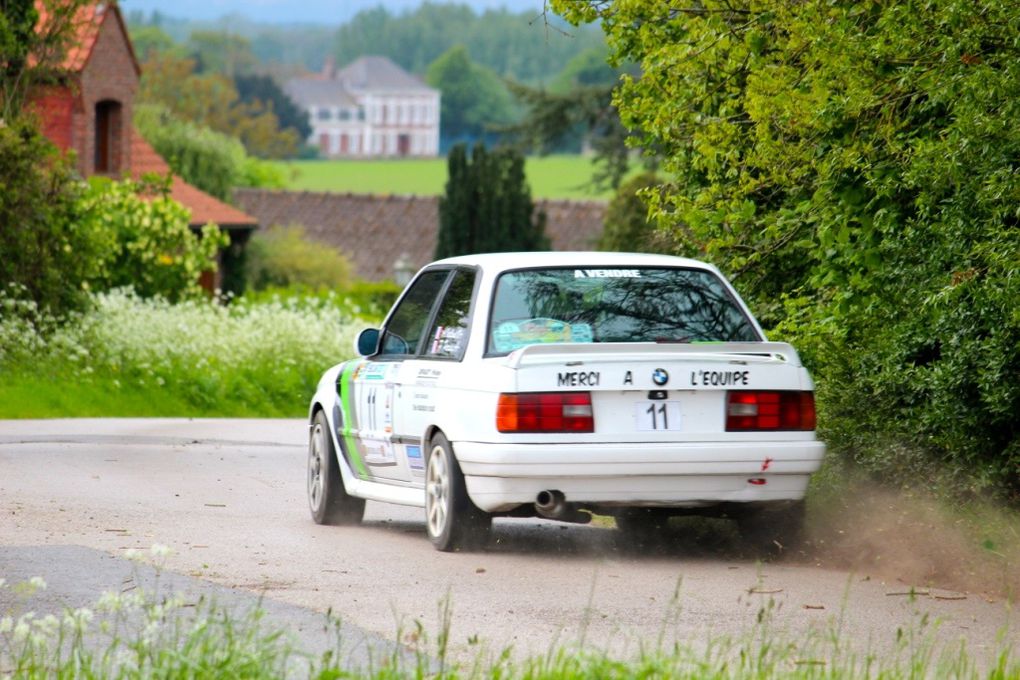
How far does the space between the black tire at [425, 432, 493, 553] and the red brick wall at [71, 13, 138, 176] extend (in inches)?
1331

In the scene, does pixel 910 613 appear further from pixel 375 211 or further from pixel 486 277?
pixel 375 211

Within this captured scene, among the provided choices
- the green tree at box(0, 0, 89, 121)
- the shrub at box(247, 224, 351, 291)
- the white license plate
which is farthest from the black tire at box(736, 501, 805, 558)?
the shrub at box(247, 224, 351, 291)

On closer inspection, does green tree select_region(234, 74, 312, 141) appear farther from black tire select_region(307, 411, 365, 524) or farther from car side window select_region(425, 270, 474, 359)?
car side window select_region(425, 270, 474, 359)

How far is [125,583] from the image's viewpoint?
873 cm

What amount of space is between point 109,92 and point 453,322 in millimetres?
35309

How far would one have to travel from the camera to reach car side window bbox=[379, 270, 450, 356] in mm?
11484

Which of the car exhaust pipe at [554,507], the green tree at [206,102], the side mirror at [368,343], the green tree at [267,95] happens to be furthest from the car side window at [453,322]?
the green tree at [267,95]

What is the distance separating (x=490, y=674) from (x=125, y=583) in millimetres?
2732

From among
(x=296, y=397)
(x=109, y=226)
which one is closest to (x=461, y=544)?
(x=296, y=397)

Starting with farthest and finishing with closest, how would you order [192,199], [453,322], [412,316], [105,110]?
[192,199] → [105,110] → [412,316] → [453,322]

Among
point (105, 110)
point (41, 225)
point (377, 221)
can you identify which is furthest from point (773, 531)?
point (377, 221)

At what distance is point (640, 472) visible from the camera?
9.89m

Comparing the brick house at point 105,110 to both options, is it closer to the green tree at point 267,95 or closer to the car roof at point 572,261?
the car roof at point 572,261

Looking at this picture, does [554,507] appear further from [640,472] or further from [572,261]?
[572,261]
